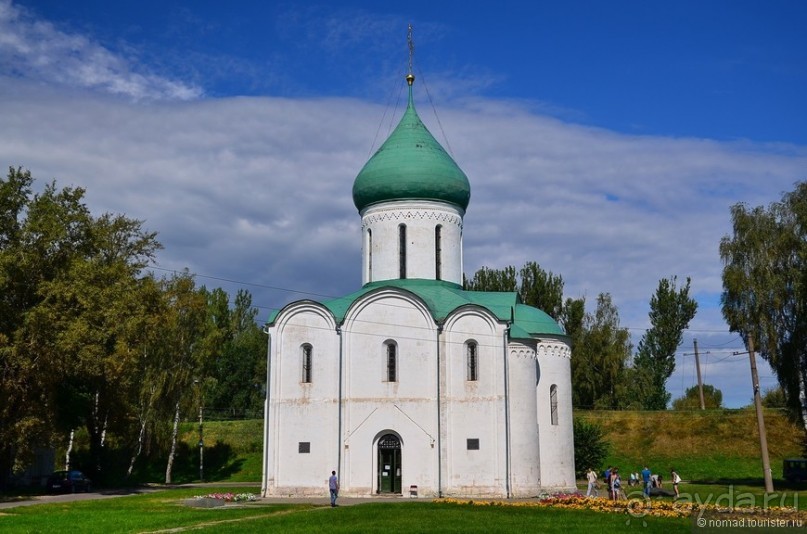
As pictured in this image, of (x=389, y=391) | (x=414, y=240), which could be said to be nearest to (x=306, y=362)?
(x=389, y=391)

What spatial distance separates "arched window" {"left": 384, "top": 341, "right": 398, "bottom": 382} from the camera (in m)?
25.7

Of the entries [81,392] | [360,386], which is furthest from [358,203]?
[81,392]

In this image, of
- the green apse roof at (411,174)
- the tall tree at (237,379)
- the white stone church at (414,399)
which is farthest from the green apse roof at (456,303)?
the tall tree at (237,379)

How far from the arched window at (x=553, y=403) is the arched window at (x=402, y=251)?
6.20m

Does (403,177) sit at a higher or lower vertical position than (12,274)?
higher

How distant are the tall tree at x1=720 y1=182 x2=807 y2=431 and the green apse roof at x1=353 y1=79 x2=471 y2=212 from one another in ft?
32.7

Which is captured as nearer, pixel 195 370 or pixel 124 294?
pixel 124 294

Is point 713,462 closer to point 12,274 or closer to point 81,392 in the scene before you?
point 81,392

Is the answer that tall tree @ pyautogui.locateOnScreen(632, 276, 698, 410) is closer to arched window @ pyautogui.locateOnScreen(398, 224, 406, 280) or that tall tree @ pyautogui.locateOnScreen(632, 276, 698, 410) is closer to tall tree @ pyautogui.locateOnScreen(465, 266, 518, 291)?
tall tree @ pyautogui.locateOnScreen(465, 266, 518, 291)

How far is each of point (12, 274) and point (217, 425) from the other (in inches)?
781

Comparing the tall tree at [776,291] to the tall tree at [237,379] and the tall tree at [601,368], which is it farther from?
the tall tree at [237,379]

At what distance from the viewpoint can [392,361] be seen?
84.9ft

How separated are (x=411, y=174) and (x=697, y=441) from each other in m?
21.5

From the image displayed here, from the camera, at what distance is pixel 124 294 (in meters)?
27.0
